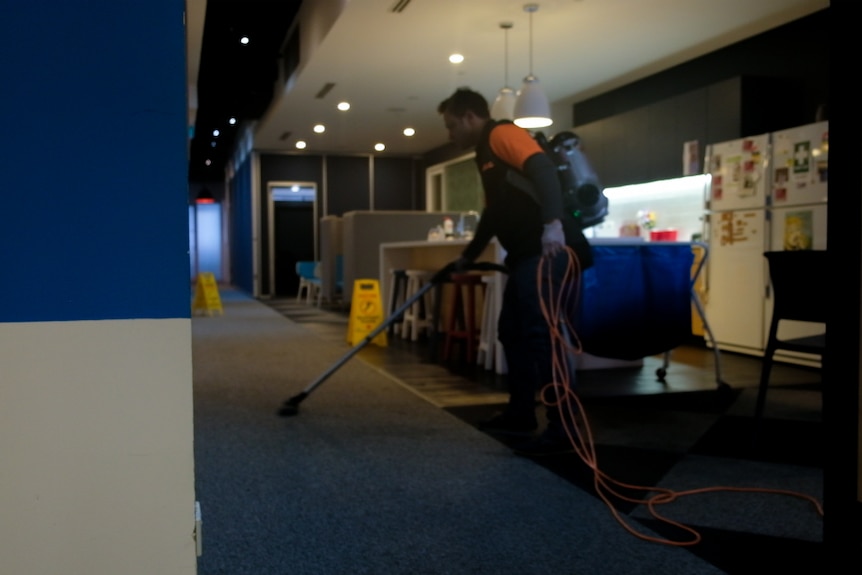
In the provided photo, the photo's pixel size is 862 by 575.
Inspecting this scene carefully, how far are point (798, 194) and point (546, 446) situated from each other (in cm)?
344

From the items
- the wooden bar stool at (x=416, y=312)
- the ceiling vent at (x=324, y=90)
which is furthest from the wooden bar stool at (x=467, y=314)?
the ceiling vent at (x=324, y=90)

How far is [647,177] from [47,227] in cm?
695

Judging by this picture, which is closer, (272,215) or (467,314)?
(467,314)

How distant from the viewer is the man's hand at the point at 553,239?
2.84 m

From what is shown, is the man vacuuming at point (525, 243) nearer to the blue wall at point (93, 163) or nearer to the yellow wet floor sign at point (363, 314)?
the blue wall at point (93, 163)

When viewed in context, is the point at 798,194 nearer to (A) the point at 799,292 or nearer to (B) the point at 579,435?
(A) the point at 799,292

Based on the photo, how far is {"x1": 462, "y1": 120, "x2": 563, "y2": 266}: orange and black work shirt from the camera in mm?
2865

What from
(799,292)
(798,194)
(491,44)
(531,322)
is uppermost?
(491,44)

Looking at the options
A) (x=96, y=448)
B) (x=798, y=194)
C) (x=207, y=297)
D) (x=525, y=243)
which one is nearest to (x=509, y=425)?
(x=525, y=243)

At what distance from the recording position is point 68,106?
102 centimetres

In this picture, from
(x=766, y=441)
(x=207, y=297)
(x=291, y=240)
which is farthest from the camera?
(x=291, y=240)

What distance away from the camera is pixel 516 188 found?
300 centimetres

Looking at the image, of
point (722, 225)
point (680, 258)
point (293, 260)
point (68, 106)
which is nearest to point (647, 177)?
point (722, 225)

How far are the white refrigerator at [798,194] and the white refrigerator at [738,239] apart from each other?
76 millimetres
